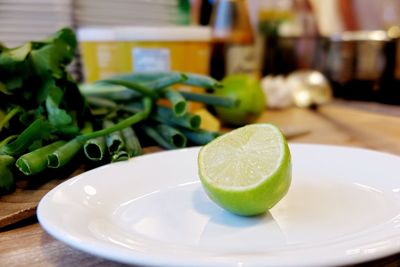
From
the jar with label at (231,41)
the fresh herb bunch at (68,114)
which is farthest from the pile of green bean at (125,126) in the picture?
the jar with label at (231,41)

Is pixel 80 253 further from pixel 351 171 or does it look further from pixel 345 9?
pixel 345 9

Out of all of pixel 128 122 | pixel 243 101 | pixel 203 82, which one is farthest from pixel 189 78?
pixel 243 101

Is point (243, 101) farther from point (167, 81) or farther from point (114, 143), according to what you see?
point (114, 143)

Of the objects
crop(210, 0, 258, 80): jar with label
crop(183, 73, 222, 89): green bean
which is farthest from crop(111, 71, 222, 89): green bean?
crop(210, 0, 258, 80): jar with label

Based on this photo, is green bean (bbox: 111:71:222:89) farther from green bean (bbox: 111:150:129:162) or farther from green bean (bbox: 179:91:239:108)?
green bean (bbox: 111:150:129:162)

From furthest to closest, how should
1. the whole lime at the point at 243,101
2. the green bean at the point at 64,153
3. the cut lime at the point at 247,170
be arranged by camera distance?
the whole lime at the point at 243,101, the green bean at the point at 64,153, the cut lime at the point at 247,170

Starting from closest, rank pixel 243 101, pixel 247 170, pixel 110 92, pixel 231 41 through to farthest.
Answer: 1. pixel 247 170
2. pixel 110 92
3. pixel 243 101
4. pixel 231 41

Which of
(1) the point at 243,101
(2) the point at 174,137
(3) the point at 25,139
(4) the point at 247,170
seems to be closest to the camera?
(4) the point at 247,170

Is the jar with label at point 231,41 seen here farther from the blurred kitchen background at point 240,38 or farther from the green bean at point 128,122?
the green bean at point 128,122
